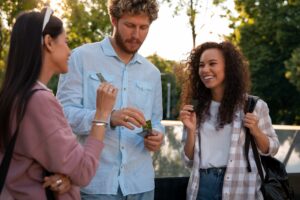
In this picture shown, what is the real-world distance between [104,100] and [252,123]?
1405 millimetres

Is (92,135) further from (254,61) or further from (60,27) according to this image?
(254,61)

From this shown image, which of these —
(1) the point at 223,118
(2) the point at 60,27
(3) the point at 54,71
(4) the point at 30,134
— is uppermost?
(2) the point at 60,27

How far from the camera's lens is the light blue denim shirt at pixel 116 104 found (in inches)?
127

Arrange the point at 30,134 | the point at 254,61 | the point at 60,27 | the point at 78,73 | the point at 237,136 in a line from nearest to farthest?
1. the point at 30,134
2. the point at 60,27
3. the point at 78,73
4. the point at 237,136
5. the point at 254,61

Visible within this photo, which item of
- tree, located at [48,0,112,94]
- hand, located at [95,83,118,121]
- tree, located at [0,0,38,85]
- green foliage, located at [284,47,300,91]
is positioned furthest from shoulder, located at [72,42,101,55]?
green foliage, located at [284,47,300,91]

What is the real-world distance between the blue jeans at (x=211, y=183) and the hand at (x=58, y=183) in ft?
4.95

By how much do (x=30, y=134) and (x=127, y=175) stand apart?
1.09 meters

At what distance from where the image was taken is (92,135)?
2564mm

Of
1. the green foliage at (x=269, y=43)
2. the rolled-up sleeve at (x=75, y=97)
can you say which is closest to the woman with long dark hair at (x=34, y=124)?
the rolled-up sleeve at (x=75, y=97)

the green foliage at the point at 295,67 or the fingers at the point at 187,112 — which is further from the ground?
the fingers at the point at 187,112

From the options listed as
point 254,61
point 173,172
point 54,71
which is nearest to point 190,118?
point 173,172

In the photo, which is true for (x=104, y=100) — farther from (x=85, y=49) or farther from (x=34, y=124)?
(x=85, y=49)

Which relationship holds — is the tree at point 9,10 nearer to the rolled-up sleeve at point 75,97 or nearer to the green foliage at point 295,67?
the rolled-up sleeve at point 75,97

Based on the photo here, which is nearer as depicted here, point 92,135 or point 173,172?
point 92,135
